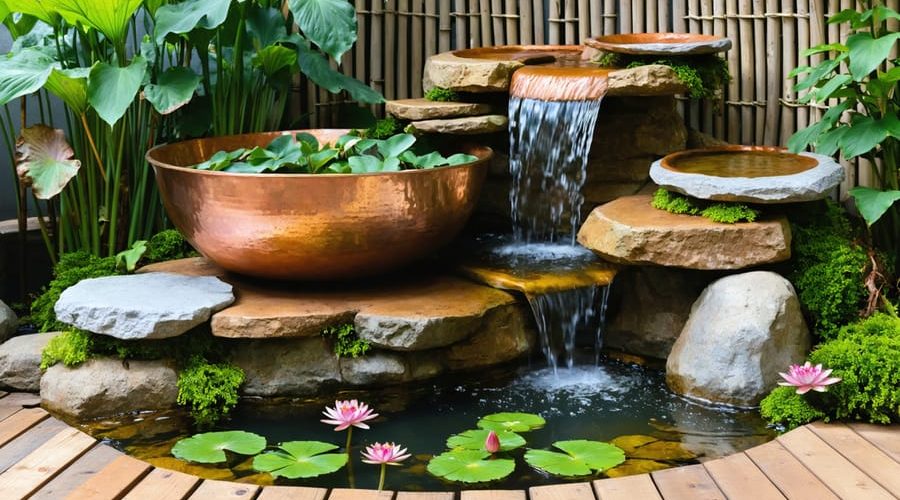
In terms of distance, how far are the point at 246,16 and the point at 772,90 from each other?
228cm

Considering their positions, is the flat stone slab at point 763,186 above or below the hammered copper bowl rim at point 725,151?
below

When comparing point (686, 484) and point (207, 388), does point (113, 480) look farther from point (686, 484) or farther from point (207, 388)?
point (686, 484)

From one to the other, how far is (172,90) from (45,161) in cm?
57

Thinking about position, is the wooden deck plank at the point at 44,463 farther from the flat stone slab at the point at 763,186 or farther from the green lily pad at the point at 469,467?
the flat stone slab at the point at 763,186

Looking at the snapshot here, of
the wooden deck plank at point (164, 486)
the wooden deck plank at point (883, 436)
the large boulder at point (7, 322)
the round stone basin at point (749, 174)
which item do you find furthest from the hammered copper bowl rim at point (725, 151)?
the large boulder at point (7, 322)

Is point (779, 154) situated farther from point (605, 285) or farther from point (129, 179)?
point (129, 179)

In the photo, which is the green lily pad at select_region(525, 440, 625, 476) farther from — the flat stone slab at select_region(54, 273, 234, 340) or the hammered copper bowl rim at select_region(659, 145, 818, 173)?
the hammered copper bowl rim at select_region(659, 145, 818, 173)

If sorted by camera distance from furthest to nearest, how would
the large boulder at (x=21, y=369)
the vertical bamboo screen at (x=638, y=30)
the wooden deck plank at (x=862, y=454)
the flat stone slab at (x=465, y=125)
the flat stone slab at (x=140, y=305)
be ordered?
the vertical bamboo screen at (x=638, y=30) → the flat stone slab at (x=465, y=125) → the large boulder at (x=21, y=369) → the flat stone slab at (x=140, y=305) → the wooden deck plank at (x=862, y=454)

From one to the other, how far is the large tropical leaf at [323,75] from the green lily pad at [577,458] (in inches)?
80.3

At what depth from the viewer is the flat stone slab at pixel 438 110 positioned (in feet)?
14.2

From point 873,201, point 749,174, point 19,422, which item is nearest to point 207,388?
point 19,422

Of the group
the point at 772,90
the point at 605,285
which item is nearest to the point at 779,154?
the point at 772,90

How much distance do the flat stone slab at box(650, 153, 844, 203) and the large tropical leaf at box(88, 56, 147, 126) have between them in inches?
78.8

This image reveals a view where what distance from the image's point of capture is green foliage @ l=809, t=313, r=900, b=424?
3215 mm
